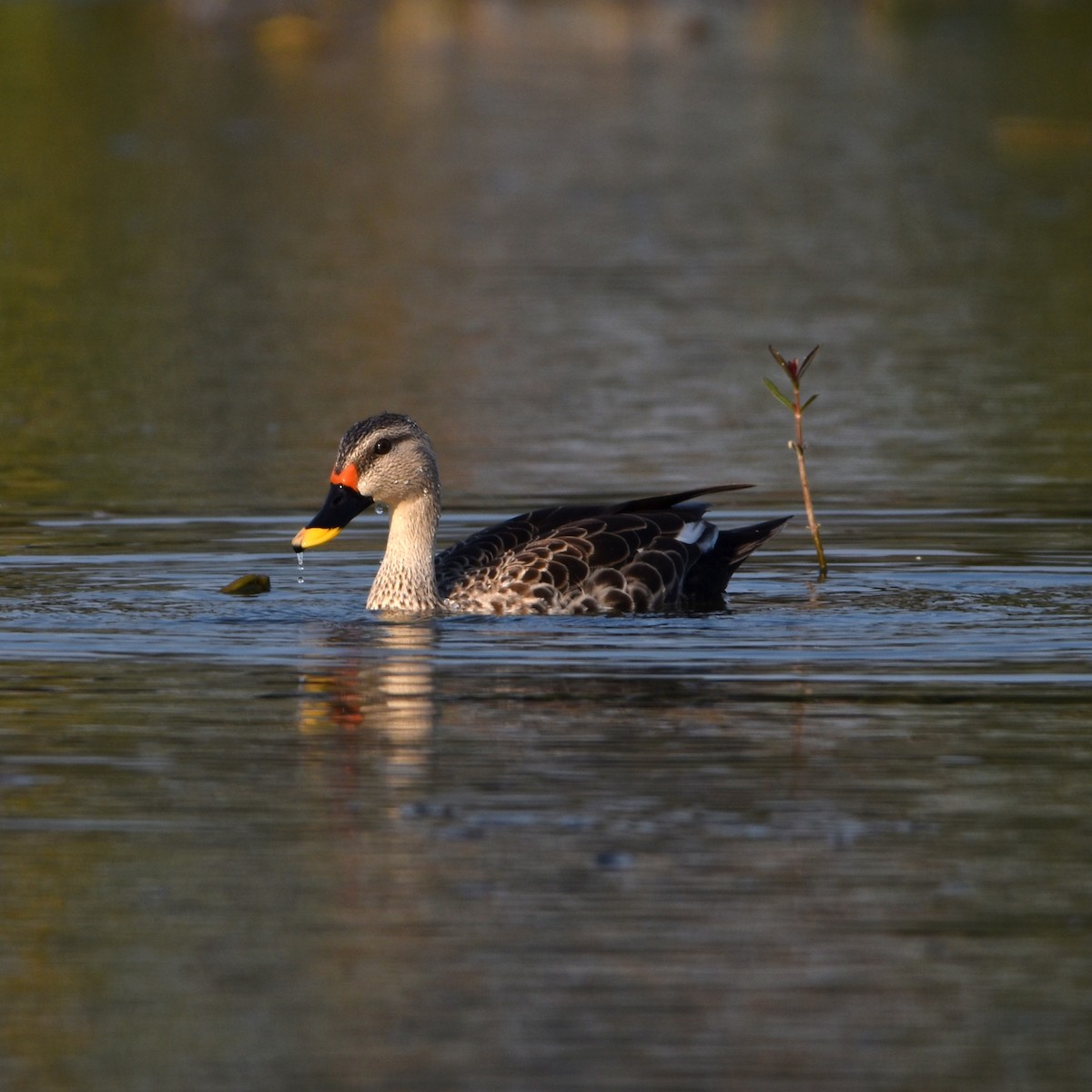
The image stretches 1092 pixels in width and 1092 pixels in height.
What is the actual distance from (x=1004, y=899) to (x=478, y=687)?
11.0 feet

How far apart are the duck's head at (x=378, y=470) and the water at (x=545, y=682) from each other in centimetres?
52

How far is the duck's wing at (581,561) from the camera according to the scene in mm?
11648

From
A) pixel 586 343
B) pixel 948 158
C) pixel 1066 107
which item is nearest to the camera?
pixel 586 343

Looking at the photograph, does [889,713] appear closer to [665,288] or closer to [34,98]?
[665,288]

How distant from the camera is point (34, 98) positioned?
168 feet

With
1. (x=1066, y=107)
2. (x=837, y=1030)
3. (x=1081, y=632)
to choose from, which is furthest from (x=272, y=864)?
(x=1066, y=107)

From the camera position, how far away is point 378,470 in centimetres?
1194

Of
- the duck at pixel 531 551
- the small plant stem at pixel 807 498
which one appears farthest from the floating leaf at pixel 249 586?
the small plant stem at pixel 807 498

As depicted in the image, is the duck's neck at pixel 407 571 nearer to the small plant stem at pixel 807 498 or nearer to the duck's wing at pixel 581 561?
the duck's wing at pixel 581 561

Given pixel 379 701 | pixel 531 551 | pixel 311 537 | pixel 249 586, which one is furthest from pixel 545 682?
pixel 249 586

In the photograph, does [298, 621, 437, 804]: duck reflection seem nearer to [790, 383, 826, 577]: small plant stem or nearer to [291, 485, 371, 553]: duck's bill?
[291, 485, 371, 553]: duck's bill

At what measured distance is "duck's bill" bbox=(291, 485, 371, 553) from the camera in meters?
11.4

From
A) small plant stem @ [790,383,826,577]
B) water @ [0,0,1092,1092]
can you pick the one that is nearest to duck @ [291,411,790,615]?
water @ [0,0,1092,1092]

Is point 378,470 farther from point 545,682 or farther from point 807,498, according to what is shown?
point 545,682
